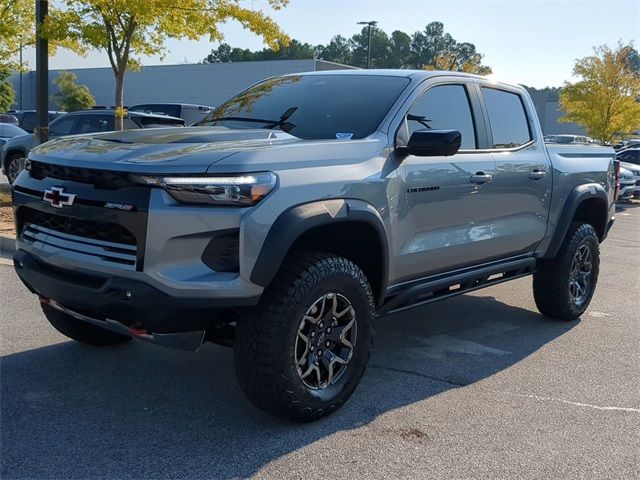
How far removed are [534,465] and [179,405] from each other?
6.22 feet

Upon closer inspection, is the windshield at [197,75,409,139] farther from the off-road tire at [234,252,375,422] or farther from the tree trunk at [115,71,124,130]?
the tree trunk at [115,71,124,130]

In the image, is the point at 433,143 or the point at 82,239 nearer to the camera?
the point at 82,239

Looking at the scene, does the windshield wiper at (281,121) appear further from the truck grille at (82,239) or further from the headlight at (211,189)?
the truck grille at (82,239)

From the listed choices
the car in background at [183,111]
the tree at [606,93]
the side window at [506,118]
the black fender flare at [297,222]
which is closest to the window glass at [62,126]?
the car in background at [183,111]

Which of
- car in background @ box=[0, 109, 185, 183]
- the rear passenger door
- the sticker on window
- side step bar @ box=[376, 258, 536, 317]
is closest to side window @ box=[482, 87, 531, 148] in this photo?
the rear passenger door

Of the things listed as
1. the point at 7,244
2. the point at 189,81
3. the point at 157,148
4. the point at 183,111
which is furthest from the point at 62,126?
the point at 189,81

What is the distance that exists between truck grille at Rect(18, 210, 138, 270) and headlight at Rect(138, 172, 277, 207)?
29 cm

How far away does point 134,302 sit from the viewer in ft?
10.7

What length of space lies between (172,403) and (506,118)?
11.0 feet

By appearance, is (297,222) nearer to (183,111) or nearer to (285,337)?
(285,337)

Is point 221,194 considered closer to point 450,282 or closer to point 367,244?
point 367,244

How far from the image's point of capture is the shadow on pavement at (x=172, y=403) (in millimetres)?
3303

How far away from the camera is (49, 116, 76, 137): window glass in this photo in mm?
13602

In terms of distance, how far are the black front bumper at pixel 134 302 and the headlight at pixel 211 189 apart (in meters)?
0.45
